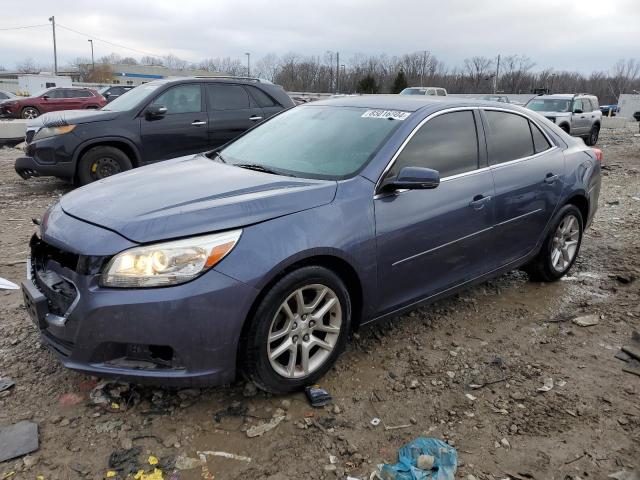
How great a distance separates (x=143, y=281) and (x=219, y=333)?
43 cm

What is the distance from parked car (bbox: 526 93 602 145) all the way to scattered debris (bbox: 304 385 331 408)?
16129 millimetres

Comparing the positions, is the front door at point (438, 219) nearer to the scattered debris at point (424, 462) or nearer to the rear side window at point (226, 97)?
the scattered debris at point (424, 462)

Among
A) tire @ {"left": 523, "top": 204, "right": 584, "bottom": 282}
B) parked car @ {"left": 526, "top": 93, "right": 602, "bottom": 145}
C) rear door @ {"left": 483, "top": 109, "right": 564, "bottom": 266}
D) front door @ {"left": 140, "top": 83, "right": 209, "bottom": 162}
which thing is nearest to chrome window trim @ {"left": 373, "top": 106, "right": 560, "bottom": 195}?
rear door @ {"left": 483, "top": 109, "right": 564, "bottom": 266}

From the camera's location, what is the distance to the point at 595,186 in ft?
16.4

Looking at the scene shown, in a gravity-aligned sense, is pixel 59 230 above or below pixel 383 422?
above

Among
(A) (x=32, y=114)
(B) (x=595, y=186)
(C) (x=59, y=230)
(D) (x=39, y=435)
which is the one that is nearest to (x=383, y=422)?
(D) (x=39, y=435)

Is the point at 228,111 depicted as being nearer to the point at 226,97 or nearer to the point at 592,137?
the point at 226,97

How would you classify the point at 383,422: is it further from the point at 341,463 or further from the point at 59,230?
the point at 59,230

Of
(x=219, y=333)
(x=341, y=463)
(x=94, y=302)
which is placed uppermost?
(x=94, y=302)

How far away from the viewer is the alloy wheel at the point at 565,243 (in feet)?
15.4

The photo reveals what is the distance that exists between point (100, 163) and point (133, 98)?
1.22m

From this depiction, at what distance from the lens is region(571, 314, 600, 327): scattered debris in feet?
13.2

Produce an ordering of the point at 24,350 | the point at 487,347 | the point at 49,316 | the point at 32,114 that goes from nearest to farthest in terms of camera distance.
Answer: the point at 49,316 < the point at 24,350 < the point at 487,347 < the point at 32,114

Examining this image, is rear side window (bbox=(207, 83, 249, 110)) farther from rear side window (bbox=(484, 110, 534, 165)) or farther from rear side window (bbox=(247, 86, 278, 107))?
rear side window (bbox=(484, 110, 534, 165))
